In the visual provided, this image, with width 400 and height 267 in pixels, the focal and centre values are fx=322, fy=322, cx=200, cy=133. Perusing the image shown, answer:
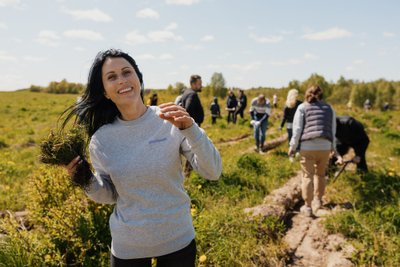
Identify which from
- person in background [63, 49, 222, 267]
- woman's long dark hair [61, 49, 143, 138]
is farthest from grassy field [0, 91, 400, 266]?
person in background [63, 49, 222, 267]

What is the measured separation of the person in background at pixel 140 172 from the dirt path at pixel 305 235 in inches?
97.5

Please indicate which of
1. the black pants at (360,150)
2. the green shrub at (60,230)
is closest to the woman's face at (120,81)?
the green shrub at (60,230)

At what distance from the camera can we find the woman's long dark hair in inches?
76.3

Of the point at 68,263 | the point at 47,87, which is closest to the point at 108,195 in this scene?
the point at 68,263

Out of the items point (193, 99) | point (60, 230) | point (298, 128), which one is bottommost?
point (60, 230)

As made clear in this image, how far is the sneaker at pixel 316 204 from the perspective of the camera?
16.9ft

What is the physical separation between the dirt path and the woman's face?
2.86 m

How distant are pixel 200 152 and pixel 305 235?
339 cm

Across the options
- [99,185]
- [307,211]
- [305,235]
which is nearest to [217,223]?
[305,235]

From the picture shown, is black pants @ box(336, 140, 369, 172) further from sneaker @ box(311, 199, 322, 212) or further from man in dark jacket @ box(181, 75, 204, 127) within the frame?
man in dark jacket @ box(181, 75, 204, 127)

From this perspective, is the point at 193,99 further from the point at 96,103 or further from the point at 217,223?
the point at 96,103

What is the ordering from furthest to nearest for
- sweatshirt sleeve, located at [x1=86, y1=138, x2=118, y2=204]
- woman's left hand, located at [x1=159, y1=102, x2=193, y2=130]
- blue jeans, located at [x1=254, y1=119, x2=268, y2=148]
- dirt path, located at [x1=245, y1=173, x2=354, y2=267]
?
blue jeans, located at [x1=254, y1=119, x2=268, y2=148], dirt path, located at [x1=245, y1=173, x2=354, y2=267], sweatshirt sleeve, located at [x1=86, y1=138, x2=118, y2=204], woman's left hand, located at [x1=159, y1=102, x2=193, y2=130]

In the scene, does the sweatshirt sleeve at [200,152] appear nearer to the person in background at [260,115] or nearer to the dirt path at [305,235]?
the dirt path at [305,235]

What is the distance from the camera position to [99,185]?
6.30 ft
